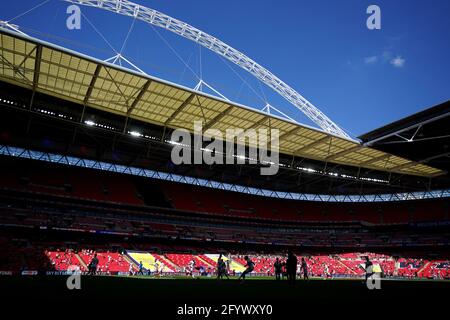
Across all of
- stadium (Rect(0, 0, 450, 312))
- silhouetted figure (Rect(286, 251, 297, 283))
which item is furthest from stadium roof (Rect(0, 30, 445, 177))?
silhouetted figure (Rect(286, 251, 297, 283))

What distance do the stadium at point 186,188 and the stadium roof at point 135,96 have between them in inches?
6.4

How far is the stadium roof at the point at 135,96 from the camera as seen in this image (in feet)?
73.2

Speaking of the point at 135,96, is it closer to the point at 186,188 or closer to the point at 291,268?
the point at 291,268

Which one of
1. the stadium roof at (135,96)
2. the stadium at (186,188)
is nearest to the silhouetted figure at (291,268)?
the stadium at (186,188)

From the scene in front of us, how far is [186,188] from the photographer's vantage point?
178ft

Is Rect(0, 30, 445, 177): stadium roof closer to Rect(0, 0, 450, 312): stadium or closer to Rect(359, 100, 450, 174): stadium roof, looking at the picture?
Rect(0, 0, 450, 312): stadium

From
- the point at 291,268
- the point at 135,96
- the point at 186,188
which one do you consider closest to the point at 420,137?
the point at 291,268

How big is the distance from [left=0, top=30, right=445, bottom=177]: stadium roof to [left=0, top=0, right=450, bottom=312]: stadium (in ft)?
0.53

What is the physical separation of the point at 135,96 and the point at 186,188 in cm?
2862

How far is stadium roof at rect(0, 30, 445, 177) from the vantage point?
22.3 metres

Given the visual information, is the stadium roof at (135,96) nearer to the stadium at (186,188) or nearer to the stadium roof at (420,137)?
the stadium at (186,188)

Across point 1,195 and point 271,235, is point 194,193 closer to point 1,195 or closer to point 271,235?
point 271,235

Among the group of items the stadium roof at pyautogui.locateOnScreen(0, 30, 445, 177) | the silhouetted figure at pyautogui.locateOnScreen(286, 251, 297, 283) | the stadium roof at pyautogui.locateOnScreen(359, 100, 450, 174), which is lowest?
the silhouetted figure at pyautogui.locateOnScreen(286, 251, 297, 283)
